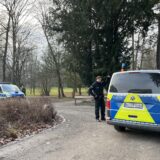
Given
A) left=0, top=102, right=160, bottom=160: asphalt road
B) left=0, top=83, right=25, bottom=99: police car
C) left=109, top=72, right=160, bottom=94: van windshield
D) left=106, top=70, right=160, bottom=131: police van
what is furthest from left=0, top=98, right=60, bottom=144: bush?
left=0, top=83, right=25, bottom=99: police car

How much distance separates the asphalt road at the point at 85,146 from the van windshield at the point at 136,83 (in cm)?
143

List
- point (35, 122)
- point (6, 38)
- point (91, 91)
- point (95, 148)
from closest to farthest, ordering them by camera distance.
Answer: point (95, 148) → point (35, 122) → point (91, 91) → point (6, 38)

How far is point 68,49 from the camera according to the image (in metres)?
27.9

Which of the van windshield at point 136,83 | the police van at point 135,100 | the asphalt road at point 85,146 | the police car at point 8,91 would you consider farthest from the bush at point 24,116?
the police car at point 8,91

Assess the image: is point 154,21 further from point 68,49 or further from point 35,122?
point 35,122

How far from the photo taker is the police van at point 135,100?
8.98 meters

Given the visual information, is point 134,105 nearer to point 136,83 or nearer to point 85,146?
point 136,83

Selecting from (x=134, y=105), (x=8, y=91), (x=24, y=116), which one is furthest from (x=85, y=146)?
(x=8, y=91)

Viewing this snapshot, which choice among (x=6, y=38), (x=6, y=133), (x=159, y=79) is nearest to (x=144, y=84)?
(x=159, y=79)

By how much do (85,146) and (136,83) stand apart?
2425 millimetres

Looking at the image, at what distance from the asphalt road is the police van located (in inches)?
21.2

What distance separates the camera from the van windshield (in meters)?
9.10

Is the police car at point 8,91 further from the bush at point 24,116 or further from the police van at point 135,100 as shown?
the police van at point 135,100

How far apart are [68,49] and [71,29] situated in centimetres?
190
